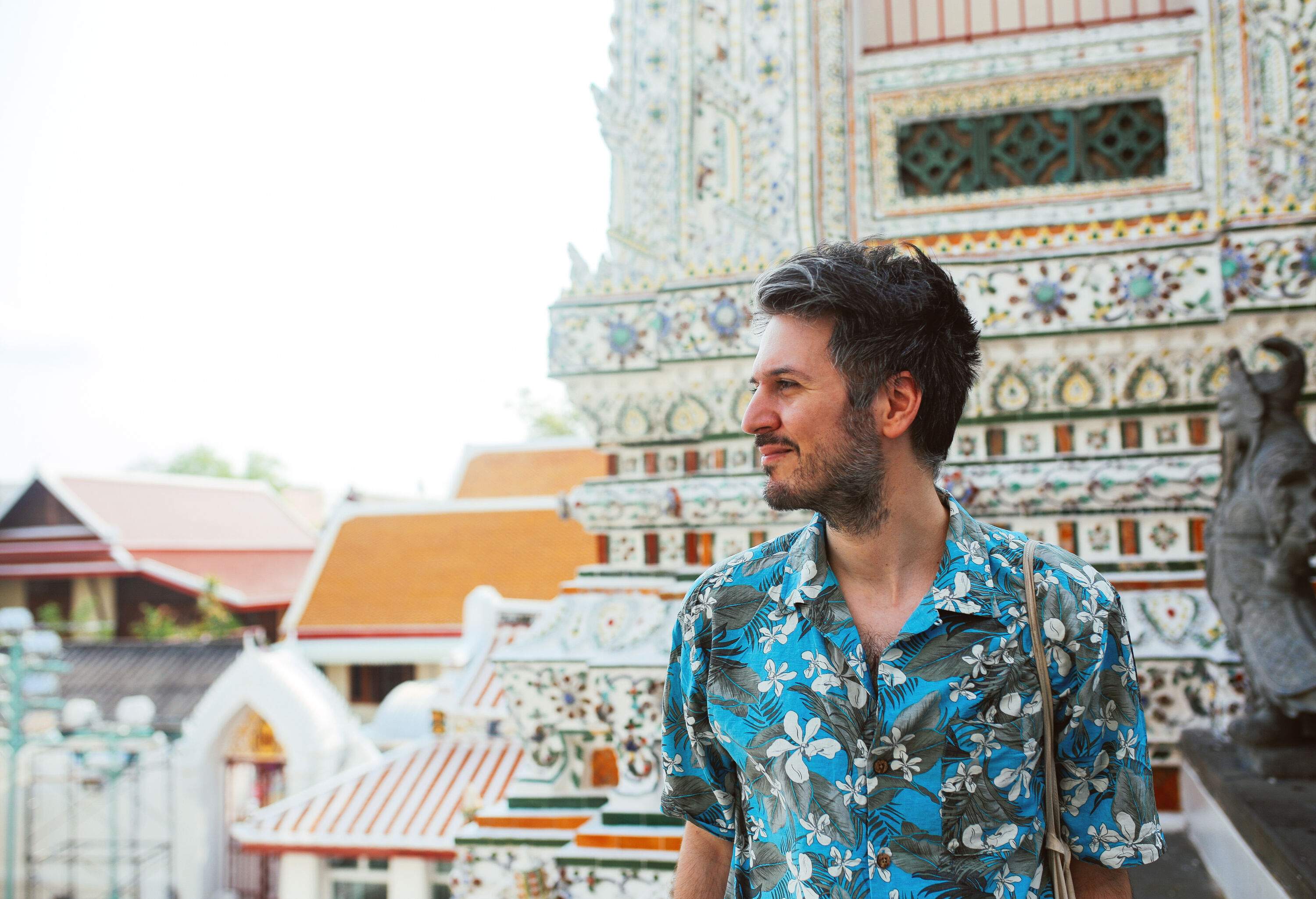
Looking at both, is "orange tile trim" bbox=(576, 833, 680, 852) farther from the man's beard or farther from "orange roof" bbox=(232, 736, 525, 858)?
"orange roof" bbox=(232, 736, 525, 858)

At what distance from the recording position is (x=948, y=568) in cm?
103

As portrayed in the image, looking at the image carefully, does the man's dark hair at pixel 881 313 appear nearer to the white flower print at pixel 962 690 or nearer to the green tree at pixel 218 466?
the white flower print at pixel 962 690

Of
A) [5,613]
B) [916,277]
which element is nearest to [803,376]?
[916,277]

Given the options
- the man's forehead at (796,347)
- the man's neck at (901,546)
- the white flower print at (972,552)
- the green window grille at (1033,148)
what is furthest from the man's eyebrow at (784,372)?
the green window grille at (1033,148)

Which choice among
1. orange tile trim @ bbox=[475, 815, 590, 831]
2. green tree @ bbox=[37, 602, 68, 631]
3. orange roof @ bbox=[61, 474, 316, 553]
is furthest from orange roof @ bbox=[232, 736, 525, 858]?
green tree @ bbox=[37, 602, 68, 631]

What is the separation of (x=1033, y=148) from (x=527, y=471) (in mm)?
11075

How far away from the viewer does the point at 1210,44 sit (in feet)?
7.89

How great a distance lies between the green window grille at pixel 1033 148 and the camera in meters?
2.53

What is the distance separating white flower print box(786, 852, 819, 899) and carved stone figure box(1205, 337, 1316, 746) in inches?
50.4

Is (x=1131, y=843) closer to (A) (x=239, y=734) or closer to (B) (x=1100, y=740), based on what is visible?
(B) (x=1100, y=740)

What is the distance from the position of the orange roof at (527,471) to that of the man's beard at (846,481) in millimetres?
11536

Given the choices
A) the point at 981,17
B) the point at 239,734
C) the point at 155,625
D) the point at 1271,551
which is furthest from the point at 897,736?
the point at 155,625

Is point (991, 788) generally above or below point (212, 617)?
above

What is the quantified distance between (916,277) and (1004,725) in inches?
18.3
